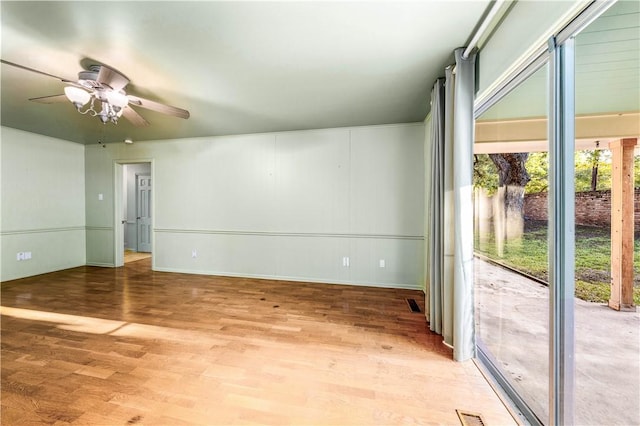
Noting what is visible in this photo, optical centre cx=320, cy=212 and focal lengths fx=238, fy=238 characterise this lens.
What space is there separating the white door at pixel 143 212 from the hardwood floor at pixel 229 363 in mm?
3249

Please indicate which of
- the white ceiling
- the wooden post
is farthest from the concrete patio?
the white ceiling

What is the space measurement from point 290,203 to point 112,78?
2509mm

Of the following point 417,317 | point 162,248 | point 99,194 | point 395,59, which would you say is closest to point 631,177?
point 395,59

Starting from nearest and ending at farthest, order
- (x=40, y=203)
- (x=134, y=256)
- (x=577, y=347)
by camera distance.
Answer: (x=577, y=347) < (x=40, y=203) < (x=134, y=256)

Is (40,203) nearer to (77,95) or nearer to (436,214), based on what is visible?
(77,95)

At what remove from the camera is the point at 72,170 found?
4.66 m

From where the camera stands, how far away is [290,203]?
3.96m

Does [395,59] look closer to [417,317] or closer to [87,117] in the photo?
[417,317]

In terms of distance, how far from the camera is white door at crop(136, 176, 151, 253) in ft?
20.3

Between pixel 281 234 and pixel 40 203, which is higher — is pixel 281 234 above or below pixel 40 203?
below

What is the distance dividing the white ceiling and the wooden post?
1.11 metres

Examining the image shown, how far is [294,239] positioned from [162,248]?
102 inches

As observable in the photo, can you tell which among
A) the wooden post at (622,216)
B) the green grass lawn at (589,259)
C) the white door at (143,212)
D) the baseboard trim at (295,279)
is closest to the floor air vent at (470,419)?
the green grass lawn at (589,259)

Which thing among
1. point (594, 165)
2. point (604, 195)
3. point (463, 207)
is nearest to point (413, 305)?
point (463, 207)
